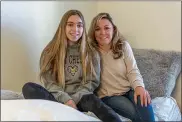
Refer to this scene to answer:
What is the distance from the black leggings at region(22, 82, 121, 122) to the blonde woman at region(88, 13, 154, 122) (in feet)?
0.50

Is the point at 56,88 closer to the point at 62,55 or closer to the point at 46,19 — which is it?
the point at 62,55

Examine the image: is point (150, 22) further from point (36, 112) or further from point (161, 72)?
point (36, 112)

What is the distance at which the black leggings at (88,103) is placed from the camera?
3.89ft

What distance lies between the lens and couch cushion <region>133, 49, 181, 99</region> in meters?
1.60

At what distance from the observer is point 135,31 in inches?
73.2

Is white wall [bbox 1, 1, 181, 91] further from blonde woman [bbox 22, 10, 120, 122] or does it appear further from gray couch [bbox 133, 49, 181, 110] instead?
blonde woman [bbox 22, 10, 120, 122]

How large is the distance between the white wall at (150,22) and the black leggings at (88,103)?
69 cm

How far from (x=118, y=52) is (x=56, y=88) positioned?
0.40 meters

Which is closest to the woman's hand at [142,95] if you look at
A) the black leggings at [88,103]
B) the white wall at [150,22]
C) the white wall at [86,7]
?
the black leggings at [88,103]

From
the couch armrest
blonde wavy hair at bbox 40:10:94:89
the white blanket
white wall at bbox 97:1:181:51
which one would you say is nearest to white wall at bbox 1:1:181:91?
white wall at bbox 97:1:181:51

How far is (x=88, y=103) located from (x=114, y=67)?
0.96ft

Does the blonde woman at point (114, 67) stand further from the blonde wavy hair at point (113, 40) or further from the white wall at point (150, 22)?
the white wall at point (150, 22)

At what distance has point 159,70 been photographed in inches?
64.6

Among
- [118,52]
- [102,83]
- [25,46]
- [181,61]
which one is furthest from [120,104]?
[25,46]
